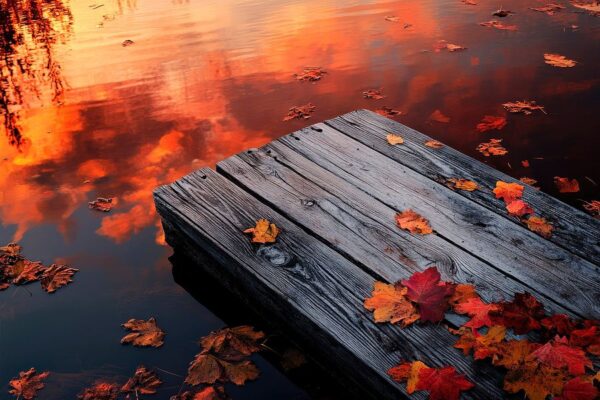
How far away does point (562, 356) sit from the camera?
6.55ft

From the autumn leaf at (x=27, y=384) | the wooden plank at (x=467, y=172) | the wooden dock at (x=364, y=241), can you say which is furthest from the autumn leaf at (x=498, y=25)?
the autumn leaf at (x=27, y=384)

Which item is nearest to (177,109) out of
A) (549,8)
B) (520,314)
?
(520,314)

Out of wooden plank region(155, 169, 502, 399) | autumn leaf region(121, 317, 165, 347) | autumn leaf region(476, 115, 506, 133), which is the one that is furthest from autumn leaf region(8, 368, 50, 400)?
autumn leaf region(476, 115, 506, 133)

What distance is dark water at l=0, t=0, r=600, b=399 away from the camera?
305 centimetres

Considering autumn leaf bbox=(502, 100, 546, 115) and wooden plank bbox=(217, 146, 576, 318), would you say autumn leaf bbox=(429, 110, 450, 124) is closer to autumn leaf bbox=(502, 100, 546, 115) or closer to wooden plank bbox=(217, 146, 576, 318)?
autumn leaf bbox=(502, 100, 546, 115)

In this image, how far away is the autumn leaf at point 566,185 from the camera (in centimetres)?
378

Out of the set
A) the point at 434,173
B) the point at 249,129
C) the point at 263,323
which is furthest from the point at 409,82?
the point at 263,323

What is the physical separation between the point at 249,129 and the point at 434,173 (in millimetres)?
2189

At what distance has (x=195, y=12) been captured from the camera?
7785 mm

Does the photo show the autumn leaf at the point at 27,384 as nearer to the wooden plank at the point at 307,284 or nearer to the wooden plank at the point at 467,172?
the wooden plank at the point at 307,284

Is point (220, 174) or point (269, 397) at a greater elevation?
point (220, 174)

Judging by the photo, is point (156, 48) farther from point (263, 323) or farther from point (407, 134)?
point (263, 323)

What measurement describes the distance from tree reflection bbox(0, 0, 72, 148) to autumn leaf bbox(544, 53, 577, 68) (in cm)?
526

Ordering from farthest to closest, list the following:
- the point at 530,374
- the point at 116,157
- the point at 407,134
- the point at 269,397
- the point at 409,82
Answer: the point at 409,82 → the point at 116,157 → the point at 407,134 → the point at 269,397 → the point at 530,374
